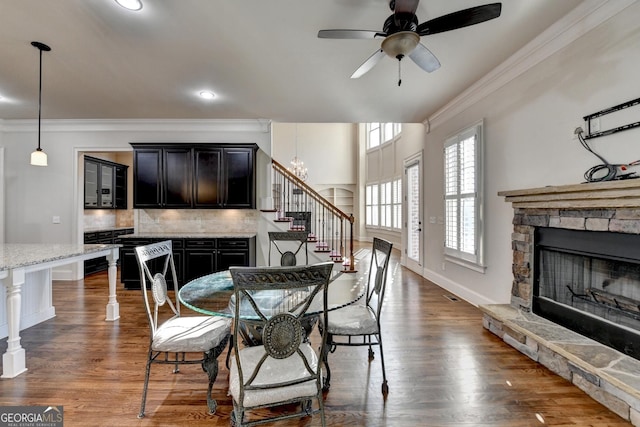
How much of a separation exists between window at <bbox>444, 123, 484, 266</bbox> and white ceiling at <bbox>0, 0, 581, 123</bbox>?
74cm

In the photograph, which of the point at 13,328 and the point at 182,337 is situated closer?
the point at 182,337

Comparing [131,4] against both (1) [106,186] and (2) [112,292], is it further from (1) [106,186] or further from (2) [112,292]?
(1) [106,186]

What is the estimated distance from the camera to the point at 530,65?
3152 mm

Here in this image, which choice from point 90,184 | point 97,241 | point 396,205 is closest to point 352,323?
point 97,241

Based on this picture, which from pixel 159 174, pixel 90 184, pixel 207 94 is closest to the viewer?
pixel 207 94

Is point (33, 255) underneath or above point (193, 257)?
above

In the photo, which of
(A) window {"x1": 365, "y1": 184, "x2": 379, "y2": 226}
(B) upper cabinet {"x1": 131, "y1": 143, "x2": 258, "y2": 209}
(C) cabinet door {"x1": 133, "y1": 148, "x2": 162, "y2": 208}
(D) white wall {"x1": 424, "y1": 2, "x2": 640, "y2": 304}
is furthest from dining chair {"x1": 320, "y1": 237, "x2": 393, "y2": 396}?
(A) window {"x1": 365, "y1": 184, "x2": 379, "y2": 226}

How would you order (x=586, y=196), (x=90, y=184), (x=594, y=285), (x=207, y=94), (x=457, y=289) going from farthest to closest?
1. (x=90, y=184)
2. (x=457, y=289)
3. (x=207, y=94)
4. (x=594, y=285)
5. (x=586, y=196)

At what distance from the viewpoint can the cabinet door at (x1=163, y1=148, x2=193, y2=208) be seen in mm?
5289

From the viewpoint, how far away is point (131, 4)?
2396 millimetres

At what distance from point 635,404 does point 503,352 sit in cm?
101

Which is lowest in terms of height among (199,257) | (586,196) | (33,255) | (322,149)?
(199,257)

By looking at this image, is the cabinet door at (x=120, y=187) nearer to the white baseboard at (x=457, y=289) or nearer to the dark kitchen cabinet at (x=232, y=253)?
the dark kitchen cabinet at (x=232, y=253)

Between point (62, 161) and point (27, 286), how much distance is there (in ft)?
10.5
